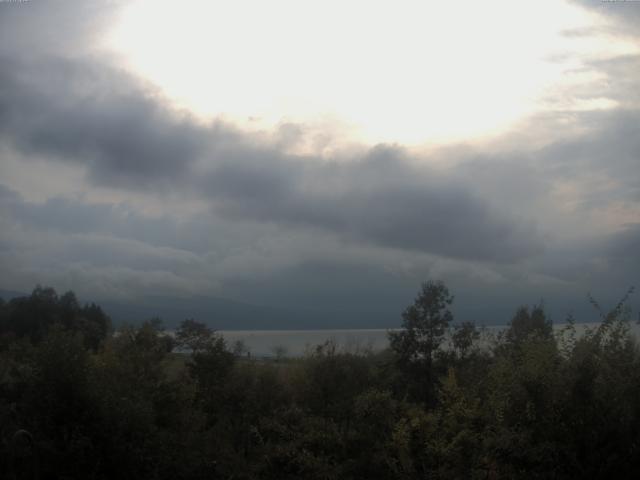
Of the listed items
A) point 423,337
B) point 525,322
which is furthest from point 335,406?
point 525,322

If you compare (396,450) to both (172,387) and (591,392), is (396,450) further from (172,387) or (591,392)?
(591,392)

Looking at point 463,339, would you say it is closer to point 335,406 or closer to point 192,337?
point 335,406

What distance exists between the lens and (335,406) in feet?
117

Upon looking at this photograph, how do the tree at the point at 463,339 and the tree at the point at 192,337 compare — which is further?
the tree at the point at 463,339

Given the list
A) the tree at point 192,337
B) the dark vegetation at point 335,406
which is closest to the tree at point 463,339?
the dark vegetation at point 335,406

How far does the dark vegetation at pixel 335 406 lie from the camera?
62.6ft

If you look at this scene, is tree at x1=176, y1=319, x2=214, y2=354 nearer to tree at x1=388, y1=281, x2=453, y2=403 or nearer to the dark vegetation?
the dark vegetation

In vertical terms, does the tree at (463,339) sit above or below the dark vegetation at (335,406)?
above

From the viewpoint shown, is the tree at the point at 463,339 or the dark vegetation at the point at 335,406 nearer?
the dark vegetation at the point at 335,406

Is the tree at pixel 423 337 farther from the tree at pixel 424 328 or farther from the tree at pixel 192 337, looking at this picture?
the tree at pixel 192 337

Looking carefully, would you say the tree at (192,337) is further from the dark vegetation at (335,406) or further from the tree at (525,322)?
the tree at (525,322)

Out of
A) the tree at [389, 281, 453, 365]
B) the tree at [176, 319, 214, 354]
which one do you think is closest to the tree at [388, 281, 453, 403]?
the tree at [389, 281, 453, 365]

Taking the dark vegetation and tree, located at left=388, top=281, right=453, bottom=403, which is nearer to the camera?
the dark vegetation

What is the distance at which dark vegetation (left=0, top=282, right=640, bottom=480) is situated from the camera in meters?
19.1
